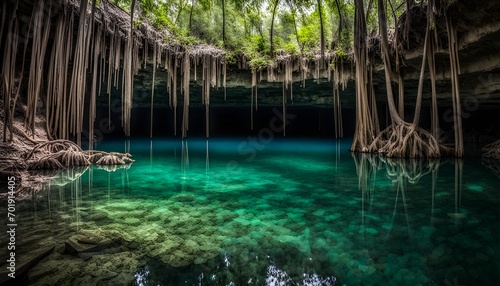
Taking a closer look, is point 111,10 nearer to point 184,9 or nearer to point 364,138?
point 184,9

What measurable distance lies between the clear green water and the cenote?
16mm

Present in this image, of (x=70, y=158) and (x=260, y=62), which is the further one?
(x=260, y=62)

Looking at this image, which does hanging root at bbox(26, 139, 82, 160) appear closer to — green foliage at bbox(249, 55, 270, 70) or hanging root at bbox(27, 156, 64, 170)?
hanging root at bbox(27, 156, 64, 170)

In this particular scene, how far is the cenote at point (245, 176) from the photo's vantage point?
1.82 meters

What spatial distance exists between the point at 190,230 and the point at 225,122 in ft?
59.2

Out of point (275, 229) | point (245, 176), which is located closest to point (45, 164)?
point (245, 176)

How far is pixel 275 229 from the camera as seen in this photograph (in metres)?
2.46

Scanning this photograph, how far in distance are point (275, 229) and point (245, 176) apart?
8.87 ft

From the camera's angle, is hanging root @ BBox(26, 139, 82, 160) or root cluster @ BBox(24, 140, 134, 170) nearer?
root cluster @ BBox(24, 140, 134, 170)

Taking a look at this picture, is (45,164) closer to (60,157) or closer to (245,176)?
(60,157)

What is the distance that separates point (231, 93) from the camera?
1268 centimetres

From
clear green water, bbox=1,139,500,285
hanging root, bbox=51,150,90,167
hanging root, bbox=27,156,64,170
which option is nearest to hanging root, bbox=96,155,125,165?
hanging root, bbox=51,150,90,167

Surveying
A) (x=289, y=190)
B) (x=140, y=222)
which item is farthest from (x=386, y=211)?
(x=140, y=222)

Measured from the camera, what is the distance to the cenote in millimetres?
1822
